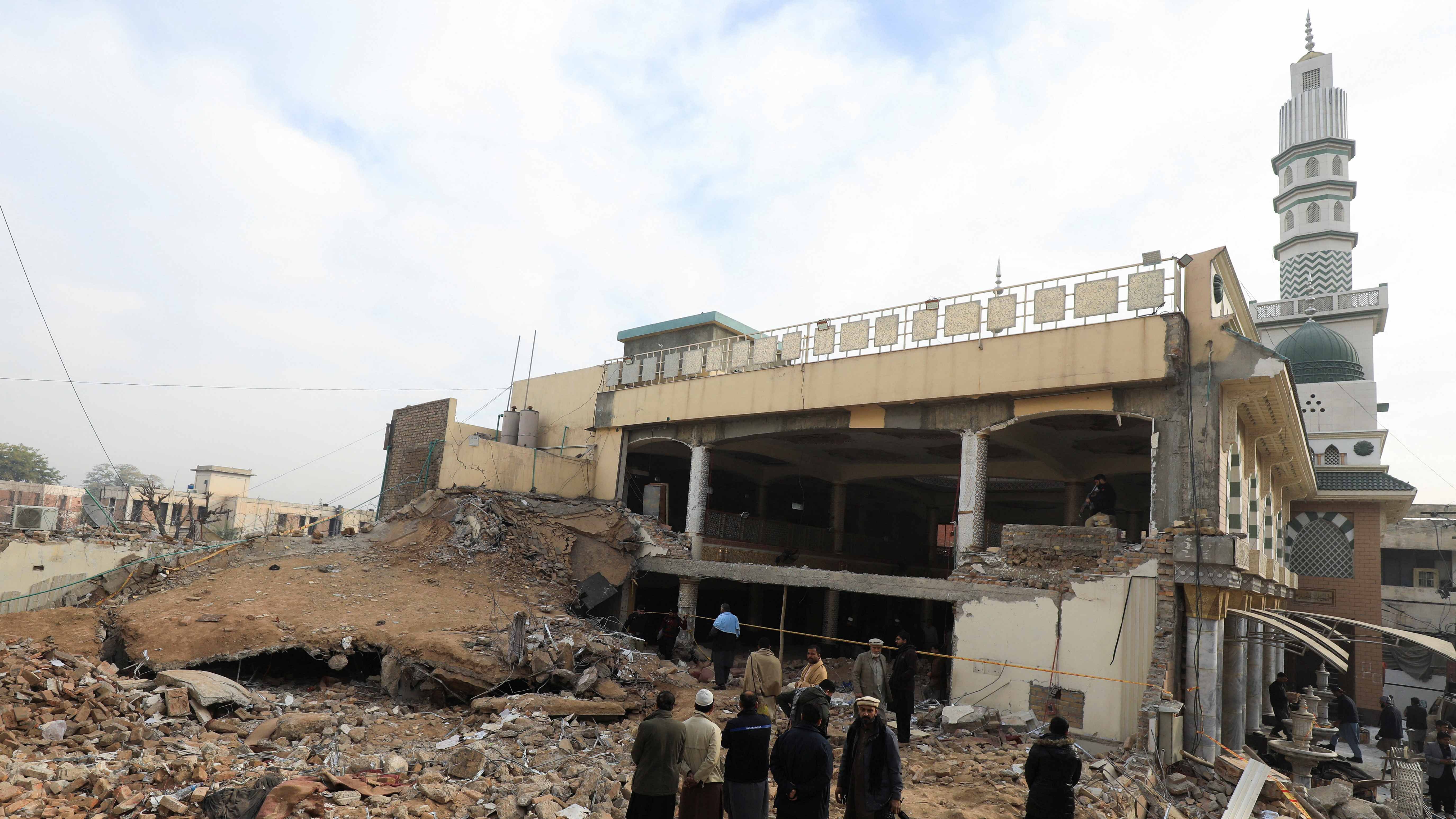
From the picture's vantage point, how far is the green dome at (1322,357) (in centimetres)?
2708

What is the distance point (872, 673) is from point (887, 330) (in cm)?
776

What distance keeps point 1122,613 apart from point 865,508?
16.7 metres

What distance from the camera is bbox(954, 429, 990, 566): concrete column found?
46.6 feet

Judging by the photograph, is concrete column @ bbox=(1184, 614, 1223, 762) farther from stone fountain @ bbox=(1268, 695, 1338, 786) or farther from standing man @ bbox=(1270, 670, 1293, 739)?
standing man @ bbox=(1270, 670, 1293, 739)

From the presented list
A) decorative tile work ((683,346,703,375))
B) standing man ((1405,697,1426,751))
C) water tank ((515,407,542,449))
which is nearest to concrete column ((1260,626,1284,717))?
standing man ((1405,697,1426,751))

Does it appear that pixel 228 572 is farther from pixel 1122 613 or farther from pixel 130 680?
pixel 1122 613

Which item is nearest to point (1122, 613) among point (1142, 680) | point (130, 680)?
point (1142, 680)

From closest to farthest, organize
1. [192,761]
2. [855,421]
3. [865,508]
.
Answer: [192,761]
[855,421]
[865,508]

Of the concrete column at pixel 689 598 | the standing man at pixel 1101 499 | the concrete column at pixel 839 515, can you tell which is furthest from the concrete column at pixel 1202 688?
the concrete column at pixel 839 515

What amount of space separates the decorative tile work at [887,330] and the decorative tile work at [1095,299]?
3365 mm

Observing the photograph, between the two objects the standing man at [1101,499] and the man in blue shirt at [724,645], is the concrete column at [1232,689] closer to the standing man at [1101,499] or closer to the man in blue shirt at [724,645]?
the standing man at [1101,499]

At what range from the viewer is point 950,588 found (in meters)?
13.4

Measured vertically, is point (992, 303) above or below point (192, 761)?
above

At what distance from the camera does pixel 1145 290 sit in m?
12.9
